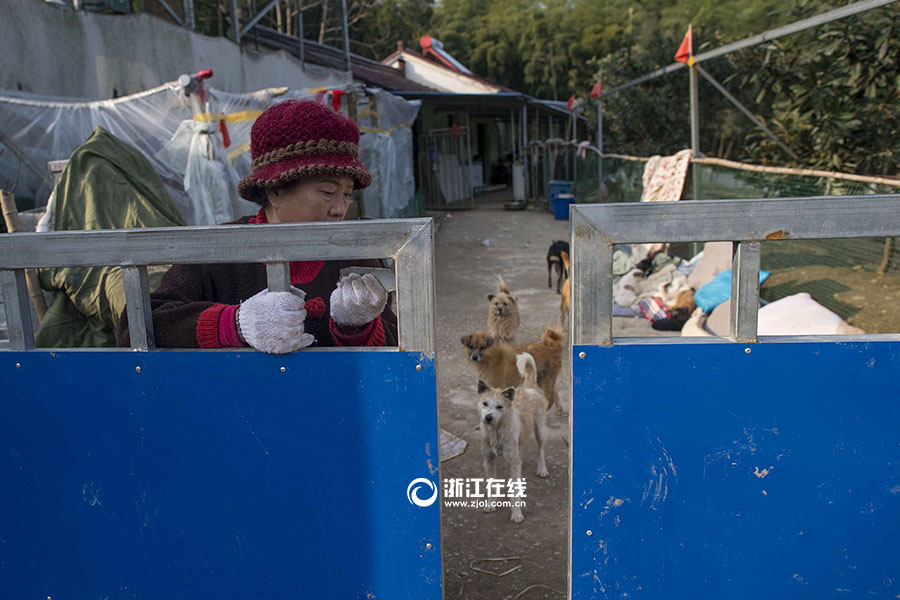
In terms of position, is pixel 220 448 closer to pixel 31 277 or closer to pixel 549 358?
pixel 31 277

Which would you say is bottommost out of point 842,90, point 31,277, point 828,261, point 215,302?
point 828,261

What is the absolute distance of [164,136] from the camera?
6.28 m

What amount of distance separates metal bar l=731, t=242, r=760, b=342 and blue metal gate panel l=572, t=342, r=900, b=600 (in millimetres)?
44

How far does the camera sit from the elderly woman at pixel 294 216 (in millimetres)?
1615

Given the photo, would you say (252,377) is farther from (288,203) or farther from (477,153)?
(477,153)

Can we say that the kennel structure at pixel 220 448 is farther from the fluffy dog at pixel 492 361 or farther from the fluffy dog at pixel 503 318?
the fluffy dog at pixel 503 318

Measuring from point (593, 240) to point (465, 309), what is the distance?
6923mm

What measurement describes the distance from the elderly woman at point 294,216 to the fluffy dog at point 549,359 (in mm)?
3015

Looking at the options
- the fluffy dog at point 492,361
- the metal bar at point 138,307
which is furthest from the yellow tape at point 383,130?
the metal bar at point 138,307

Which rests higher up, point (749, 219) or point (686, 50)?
point (686, 50)

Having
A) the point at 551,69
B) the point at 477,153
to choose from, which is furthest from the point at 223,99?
the point at 551,69

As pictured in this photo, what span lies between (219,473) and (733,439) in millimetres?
1106

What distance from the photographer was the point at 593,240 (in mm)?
1262

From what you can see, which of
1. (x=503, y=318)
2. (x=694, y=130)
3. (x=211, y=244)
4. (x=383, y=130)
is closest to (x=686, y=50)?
(x=694, y=130)
